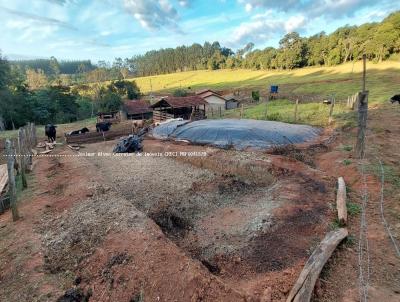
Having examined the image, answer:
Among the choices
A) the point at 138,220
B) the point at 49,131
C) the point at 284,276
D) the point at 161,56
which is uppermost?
the point at 161,56

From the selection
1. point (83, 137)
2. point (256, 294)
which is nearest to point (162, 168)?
point (256, 294)

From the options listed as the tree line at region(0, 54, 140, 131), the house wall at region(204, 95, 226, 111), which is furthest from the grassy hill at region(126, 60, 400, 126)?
the tree line at region(0, 54, 140, 131)

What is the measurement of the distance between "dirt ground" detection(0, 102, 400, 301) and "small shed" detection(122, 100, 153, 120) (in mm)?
23205

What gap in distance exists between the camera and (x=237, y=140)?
1354cm

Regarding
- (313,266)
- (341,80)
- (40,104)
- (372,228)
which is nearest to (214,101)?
(341,80)

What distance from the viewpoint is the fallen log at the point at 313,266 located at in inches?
164

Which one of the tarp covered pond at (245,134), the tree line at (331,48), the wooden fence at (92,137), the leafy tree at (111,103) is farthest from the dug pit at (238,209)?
the tree line at (331,48)

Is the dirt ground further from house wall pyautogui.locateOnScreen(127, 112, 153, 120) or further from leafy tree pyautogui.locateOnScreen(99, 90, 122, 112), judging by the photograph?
leafy tree pyautogui.locateOnScreen(99, 90, 122, 112)

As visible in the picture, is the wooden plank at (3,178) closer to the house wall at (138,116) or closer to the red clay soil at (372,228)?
the red clay soil at (372,228)

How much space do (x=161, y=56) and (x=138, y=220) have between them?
385 feet

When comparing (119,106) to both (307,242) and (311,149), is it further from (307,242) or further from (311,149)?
(307,242)

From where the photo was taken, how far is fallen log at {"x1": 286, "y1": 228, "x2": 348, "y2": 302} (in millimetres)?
4168

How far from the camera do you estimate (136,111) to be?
111ft

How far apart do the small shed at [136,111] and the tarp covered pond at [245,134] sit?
60.8ft
